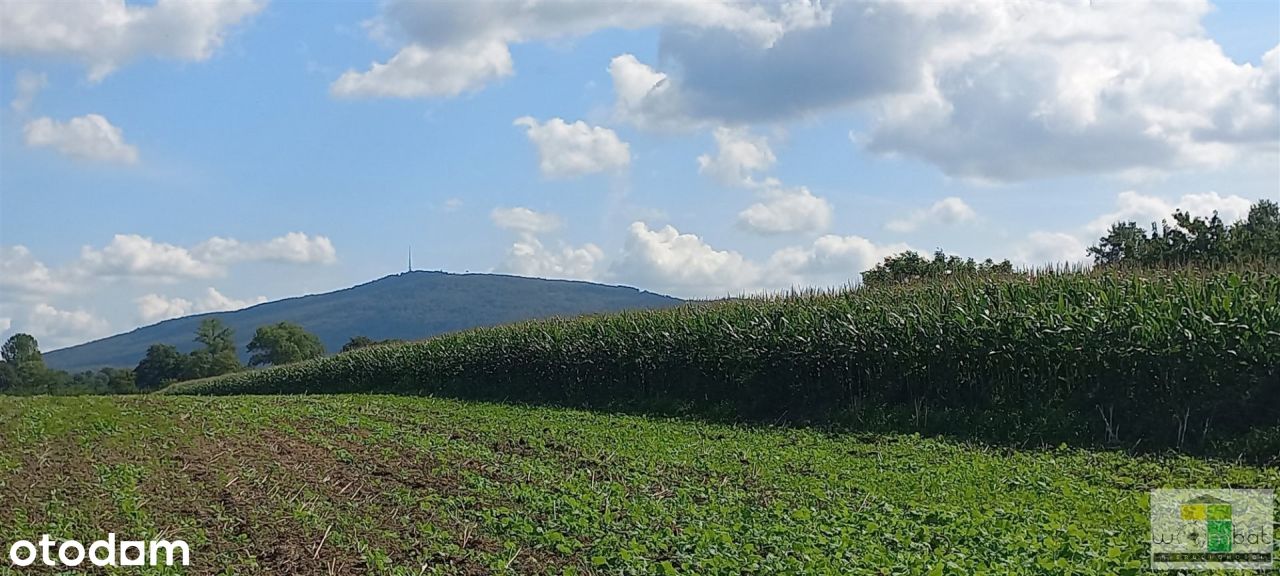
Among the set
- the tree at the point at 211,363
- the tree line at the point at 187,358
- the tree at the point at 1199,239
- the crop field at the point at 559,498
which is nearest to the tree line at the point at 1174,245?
the tree at the point at 1199,239

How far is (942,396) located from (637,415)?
230 inches

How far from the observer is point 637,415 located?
20062mm

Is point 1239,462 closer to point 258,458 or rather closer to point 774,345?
point 774,345

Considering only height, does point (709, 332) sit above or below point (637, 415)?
above

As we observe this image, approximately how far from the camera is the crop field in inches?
294

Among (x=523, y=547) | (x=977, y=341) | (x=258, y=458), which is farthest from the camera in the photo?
(x=977, y=341)

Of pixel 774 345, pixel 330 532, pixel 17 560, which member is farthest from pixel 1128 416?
pixel 17 560

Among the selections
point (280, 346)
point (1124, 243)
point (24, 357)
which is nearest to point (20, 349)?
point (24, 357)

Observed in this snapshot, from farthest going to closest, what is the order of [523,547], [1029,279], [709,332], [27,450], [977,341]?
[709,332] → [1029,279] → [977,341] → [27,450] → [523,547]

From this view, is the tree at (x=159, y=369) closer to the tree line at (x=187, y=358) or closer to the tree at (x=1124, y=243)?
the tree line at (x=187, y=358)

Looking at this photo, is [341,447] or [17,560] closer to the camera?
[17,560]
